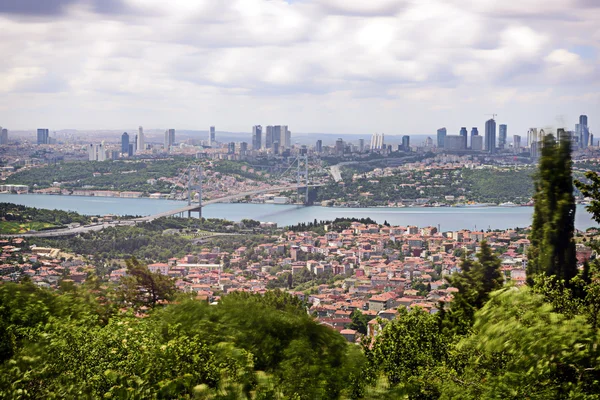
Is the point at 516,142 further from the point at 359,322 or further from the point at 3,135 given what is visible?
the point at 359,322

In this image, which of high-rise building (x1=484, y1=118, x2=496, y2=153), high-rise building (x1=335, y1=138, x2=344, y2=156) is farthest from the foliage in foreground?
high-rise building (x1=335, y1=138, x2=344, y2=156)

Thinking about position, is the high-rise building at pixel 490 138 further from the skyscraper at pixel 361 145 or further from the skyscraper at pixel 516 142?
the skyscraper at pixel 361 145

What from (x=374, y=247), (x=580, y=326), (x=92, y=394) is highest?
(x=580, y=326)

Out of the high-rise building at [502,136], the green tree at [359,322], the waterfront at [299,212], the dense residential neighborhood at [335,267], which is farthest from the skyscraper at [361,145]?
the green tree at [359,322]

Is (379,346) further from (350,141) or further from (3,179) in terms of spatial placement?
(350,141)

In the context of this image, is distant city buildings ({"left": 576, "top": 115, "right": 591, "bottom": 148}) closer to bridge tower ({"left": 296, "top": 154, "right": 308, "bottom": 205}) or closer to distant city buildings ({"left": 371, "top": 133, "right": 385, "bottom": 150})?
bridge tower ({"left": 296, "top": 154, "right": 308, "bottom": 205})

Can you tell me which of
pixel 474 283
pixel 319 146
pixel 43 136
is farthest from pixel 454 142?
pixel 474 283

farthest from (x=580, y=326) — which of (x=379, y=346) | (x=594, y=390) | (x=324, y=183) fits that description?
(x=324, y=183)
